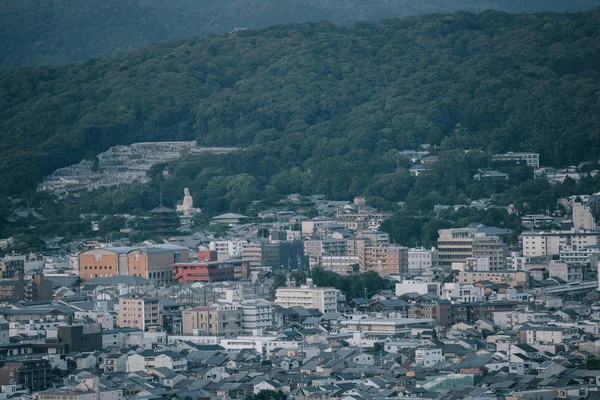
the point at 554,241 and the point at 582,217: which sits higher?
the point at 582,217

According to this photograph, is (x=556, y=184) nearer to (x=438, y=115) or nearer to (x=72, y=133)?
(x=438, y=115)

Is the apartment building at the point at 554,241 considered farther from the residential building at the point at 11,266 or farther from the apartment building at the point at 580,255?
the residential building at the point at 11,266

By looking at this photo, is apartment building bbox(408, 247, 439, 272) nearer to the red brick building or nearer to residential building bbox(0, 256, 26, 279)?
the red brick building

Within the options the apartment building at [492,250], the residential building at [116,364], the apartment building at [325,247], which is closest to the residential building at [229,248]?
the apartment building at [325,247]

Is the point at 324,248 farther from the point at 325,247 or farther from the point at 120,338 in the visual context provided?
the point at 120,338

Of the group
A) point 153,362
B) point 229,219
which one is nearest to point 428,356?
point 153,362

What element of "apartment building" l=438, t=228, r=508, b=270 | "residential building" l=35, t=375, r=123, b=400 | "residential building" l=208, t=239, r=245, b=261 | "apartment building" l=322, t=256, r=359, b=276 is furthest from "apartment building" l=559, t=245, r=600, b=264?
"residential building" l=35, t=375, r=123, b=400
